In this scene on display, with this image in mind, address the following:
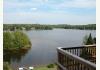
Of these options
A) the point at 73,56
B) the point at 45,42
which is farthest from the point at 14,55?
the point at 73,56

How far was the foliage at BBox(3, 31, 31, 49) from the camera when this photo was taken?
8.01 feet

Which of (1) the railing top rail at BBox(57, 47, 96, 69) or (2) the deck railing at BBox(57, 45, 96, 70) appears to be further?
(2) the deck railing at BBox(57, 45, 96, 70)

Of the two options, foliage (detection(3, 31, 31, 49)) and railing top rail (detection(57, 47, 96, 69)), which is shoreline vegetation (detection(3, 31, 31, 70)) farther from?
railing top rail (detection(57, 47, 96, 69))

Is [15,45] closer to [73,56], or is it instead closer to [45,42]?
[45,42]

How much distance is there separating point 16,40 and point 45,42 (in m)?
0.37

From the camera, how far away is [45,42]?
254 centimetres

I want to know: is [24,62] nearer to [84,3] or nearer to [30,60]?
[30,60]

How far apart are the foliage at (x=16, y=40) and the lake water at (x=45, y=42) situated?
6 cm

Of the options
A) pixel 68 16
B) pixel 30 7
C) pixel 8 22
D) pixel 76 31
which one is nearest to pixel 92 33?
pixel 76 31

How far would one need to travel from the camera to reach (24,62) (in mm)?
2498

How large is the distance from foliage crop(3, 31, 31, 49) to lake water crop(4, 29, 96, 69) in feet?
0.21

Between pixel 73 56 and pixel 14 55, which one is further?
pixel 73 56

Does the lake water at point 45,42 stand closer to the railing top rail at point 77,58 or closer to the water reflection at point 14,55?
the water reflection at point 14,55

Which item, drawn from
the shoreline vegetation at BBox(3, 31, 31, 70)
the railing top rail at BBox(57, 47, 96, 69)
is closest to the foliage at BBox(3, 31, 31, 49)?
the shoreline vegetation at BBox(3, 31, 31, 70)
